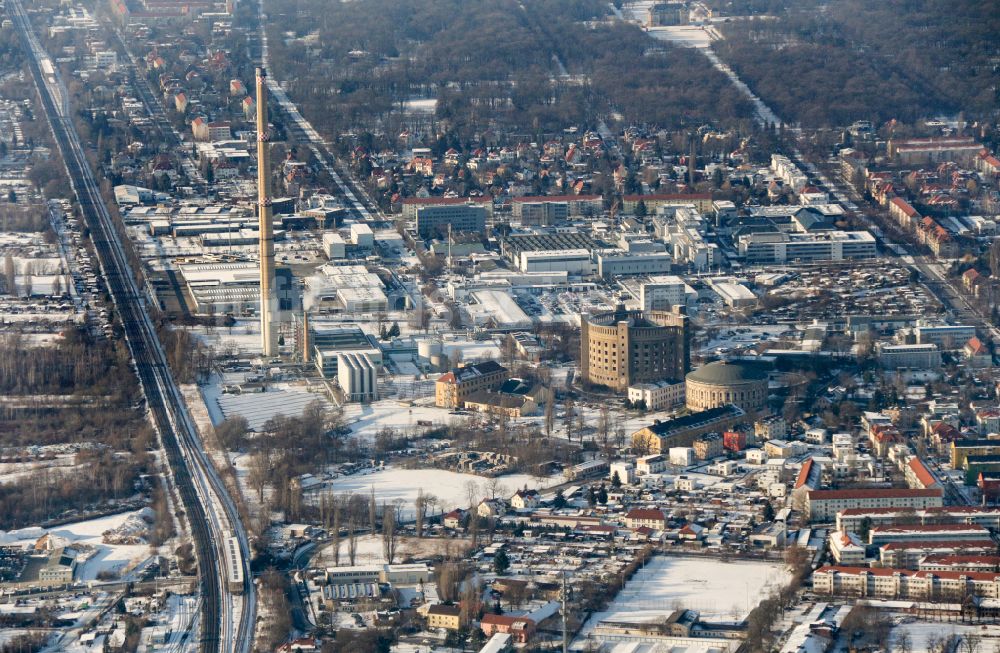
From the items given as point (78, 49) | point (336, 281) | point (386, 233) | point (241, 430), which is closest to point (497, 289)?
point (336, 281)

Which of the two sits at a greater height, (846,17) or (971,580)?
(846,17)

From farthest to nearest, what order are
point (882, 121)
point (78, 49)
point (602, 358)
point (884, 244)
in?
point (78, 49) → point (882, 121) → point (884, 244) → point (602, 358)

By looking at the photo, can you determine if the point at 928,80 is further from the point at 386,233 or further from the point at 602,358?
the point at 602,358

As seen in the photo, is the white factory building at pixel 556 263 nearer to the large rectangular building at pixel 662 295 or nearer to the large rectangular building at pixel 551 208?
the large rectangular building at pixel 662 295

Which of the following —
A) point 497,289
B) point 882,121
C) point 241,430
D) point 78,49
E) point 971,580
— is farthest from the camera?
point 78,49

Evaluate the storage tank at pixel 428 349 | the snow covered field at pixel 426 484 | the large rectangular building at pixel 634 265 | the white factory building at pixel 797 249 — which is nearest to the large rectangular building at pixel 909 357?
the storage tank at pixel 428 349

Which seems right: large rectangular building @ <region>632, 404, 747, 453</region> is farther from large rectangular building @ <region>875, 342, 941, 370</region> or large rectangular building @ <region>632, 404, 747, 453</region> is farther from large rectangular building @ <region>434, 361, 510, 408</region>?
large rectangular building @ <region>875, 342, 941, 370</region>

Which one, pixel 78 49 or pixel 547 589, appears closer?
pixel 547 589

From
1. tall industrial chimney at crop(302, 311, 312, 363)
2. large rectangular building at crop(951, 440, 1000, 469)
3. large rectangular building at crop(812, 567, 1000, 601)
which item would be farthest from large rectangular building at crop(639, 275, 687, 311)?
large rectangular building at crop(812, 567, 1000, 601)
